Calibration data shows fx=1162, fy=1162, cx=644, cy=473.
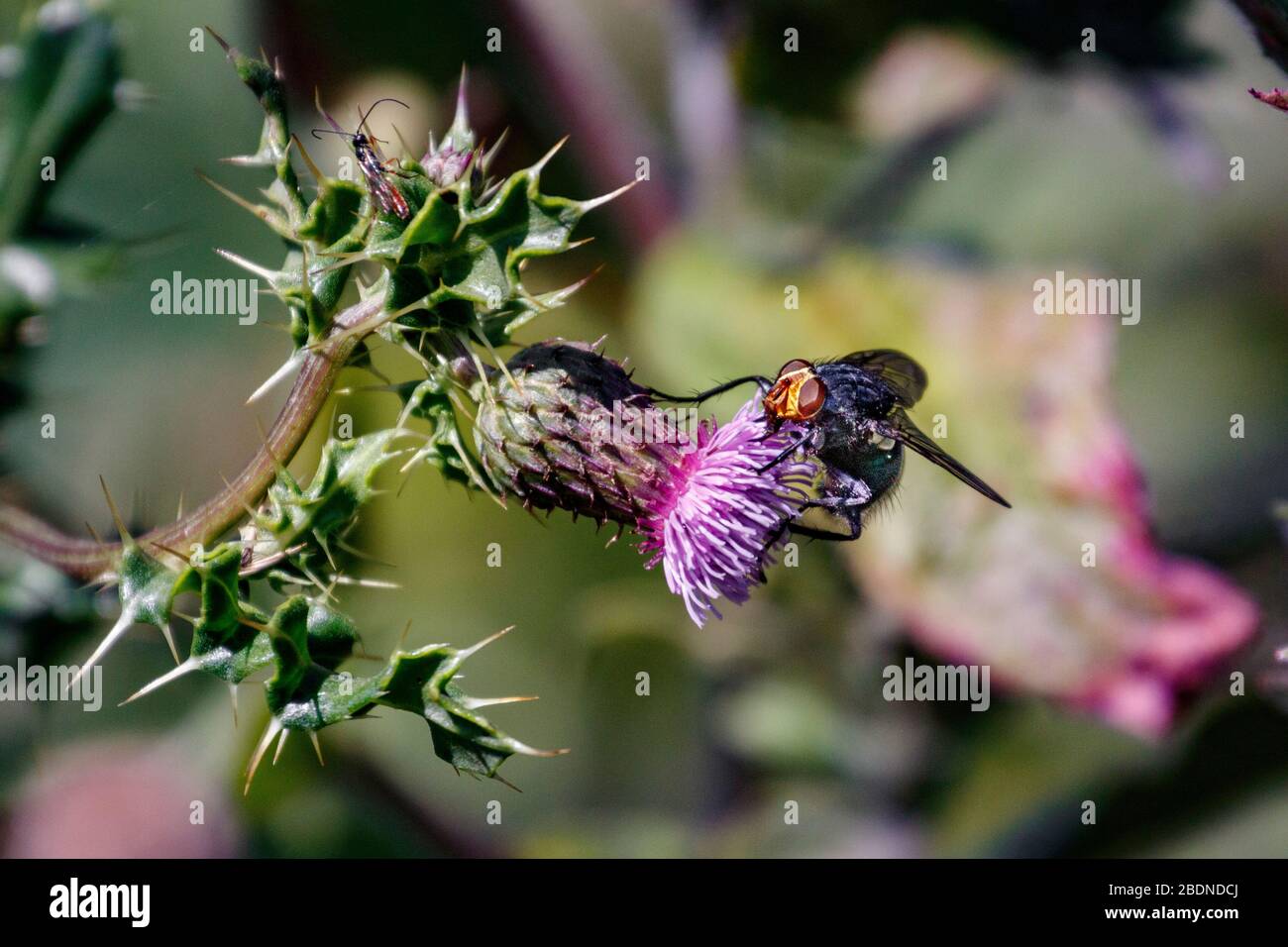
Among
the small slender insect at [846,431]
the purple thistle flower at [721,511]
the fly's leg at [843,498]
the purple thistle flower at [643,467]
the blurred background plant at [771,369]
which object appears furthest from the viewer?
the blurred background plant at [771,369]

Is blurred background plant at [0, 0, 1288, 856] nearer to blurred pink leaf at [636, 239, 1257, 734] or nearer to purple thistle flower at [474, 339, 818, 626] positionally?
blurred pink leaf at [636, 239, 1257, 734]

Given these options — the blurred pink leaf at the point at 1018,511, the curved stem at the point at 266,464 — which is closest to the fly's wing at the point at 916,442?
the blurred pink leaf at the point at 1018,511

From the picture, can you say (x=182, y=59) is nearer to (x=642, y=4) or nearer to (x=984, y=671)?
(x=642, y=4)

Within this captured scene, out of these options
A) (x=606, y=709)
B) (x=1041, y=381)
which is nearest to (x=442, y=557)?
(x=606, y=709)

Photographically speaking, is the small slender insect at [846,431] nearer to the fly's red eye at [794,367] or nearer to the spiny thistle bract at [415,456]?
the fly's red eye at [794,367]

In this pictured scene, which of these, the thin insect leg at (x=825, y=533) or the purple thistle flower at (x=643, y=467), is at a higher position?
the purple thistle flower at (x=643, y=467)

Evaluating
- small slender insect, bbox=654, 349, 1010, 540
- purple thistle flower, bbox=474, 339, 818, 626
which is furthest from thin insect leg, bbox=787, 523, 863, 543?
purple thistle flower, bbox=474, 339, 818, 626
